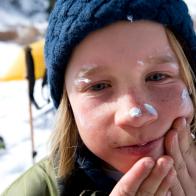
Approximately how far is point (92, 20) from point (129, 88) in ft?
0.75

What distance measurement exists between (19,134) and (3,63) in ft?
5.25

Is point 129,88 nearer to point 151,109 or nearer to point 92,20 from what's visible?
point 151,109

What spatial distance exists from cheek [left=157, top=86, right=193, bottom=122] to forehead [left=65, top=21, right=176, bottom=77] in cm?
10

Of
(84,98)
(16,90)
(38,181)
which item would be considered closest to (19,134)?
(16,90)

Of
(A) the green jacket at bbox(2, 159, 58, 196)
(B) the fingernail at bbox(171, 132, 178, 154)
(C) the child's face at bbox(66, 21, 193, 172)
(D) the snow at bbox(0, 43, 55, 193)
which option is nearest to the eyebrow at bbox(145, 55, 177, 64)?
(C) the child's face at bbox(66, 21, 193, 172)

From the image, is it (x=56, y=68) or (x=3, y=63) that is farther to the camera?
(x=3, y=63)

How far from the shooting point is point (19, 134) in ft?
12.0

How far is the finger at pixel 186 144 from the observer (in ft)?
3.92

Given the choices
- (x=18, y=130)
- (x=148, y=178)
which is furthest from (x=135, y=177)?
(x=18, y=130)

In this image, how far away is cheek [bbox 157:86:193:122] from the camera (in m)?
1.18

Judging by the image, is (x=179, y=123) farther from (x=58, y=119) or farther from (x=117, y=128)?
(x=58, y=119)

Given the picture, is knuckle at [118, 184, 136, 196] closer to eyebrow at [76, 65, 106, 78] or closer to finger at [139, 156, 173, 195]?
finger at [139, 156, 173, 195]

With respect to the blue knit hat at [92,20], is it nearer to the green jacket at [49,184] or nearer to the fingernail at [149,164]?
the green jacket at [49,184]

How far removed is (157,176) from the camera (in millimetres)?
1113
